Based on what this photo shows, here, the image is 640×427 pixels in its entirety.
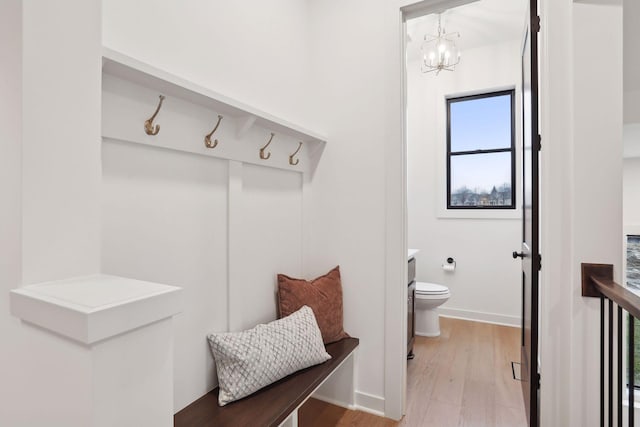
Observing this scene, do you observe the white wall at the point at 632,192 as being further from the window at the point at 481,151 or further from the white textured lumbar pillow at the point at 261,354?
the white textured lumbar pillow at the point at 261,354

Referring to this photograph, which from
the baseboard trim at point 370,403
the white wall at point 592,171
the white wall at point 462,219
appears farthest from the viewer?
the white wall at point 462,219

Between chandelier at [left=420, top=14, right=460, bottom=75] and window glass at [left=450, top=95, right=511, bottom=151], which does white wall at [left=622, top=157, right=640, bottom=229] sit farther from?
chandelier at [left=420, top=14, right=460, bottom=75]

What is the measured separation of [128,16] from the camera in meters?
1.17

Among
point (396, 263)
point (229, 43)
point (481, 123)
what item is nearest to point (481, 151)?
point (481, 123)

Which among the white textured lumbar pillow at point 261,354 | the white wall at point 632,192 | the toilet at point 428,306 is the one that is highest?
the white wall at point 632,192

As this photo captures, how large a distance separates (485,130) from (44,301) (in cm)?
393

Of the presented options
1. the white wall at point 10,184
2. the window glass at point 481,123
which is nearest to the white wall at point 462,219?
the window glass at point 481,123

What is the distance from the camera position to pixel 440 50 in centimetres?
305

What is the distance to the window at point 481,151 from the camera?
3.55 m

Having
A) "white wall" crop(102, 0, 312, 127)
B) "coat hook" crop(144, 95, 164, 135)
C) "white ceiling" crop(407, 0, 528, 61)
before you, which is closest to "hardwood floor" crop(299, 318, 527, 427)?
"coat hook" crop(144, 95, 164, 135)

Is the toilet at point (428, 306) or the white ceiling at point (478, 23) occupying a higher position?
the white ceiling at point (478, 23)

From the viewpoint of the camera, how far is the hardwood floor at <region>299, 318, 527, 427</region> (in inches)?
75.1

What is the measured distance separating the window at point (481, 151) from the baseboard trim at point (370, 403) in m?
2.39

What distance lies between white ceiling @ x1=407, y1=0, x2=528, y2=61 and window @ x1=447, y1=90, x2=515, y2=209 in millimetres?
545
